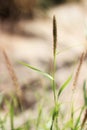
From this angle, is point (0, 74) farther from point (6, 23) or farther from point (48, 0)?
point (48, 0)

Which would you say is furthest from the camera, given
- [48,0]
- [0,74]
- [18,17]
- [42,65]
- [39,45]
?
[48,0]

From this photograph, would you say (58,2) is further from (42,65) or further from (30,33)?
(42,65)

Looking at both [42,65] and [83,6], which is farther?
[83,6]

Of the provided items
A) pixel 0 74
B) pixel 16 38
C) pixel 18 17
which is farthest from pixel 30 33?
pixel 0 74

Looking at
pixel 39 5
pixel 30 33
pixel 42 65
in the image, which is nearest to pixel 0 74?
pixel 42 65

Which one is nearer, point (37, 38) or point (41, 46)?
point (41, 46)

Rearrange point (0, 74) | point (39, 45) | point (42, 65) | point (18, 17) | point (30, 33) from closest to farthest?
1. point (0, 74)
2. point (42, 65)
3. point (39, 45)
4. point (30, 33)
5. point (18, 17)
